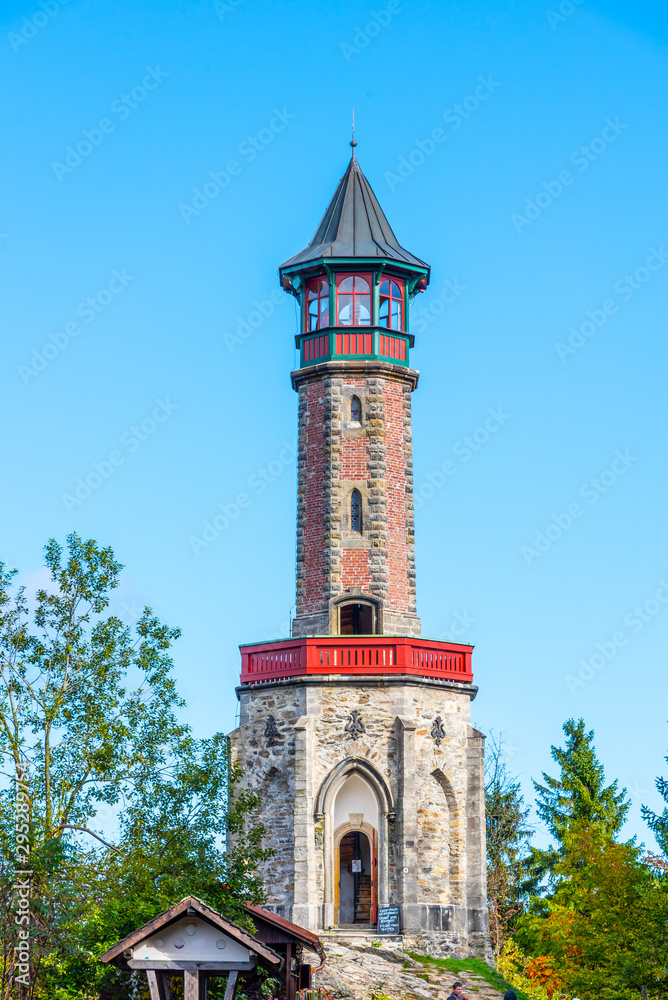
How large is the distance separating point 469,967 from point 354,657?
301 inches

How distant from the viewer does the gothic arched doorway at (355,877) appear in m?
35.8

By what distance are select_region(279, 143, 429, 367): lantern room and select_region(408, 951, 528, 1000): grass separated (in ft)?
51.3

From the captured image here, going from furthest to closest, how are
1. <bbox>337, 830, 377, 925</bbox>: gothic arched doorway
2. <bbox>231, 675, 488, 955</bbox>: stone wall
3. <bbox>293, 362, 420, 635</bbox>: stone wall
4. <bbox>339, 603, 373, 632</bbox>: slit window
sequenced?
<bbox>339, 603, 373, 632</bbox>: slit window → <bbox>293, 362, 420, 635</bbox>: stone wall → <bbox>337, 830, 377, 925</bbox>: gothic arched doorway → <bbox>231, 675, 488, 955</bbox>: stone wall

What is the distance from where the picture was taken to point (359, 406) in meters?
40.0

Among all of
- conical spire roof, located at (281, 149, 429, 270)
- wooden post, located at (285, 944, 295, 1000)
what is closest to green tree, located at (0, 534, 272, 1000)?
wooden post, located at (285, 944, 295, 1000)

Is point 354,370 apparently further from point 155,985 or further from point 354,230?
point 155,985

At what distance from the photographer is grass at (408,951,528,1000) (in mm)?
32669

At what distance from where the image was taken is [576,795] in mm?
45844

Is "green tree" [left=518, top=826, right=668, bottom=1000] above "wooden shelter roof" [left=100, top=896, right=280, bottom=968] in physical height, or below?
above

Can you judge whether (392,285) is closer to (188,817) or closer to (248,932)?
(188,817)

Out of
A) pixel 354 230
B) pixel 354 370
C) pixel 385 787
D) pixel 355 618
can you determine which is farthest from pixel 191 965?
pixel 354 230

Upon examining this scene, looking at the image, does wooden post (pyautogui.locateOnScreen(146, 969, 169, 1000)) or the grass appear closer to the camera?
wooden post (pyautogui.locateOnScreen(146, 969, 169, 1000))

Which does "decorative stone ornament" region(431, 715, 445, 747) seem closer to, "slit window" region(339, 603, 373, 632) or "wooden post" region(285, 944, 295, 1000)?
"slit window" region(339, 603, 373, 632)

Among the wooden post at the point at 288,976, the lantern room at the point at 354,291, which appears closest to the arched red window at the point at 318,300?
the lantern room at the point at 354,291
